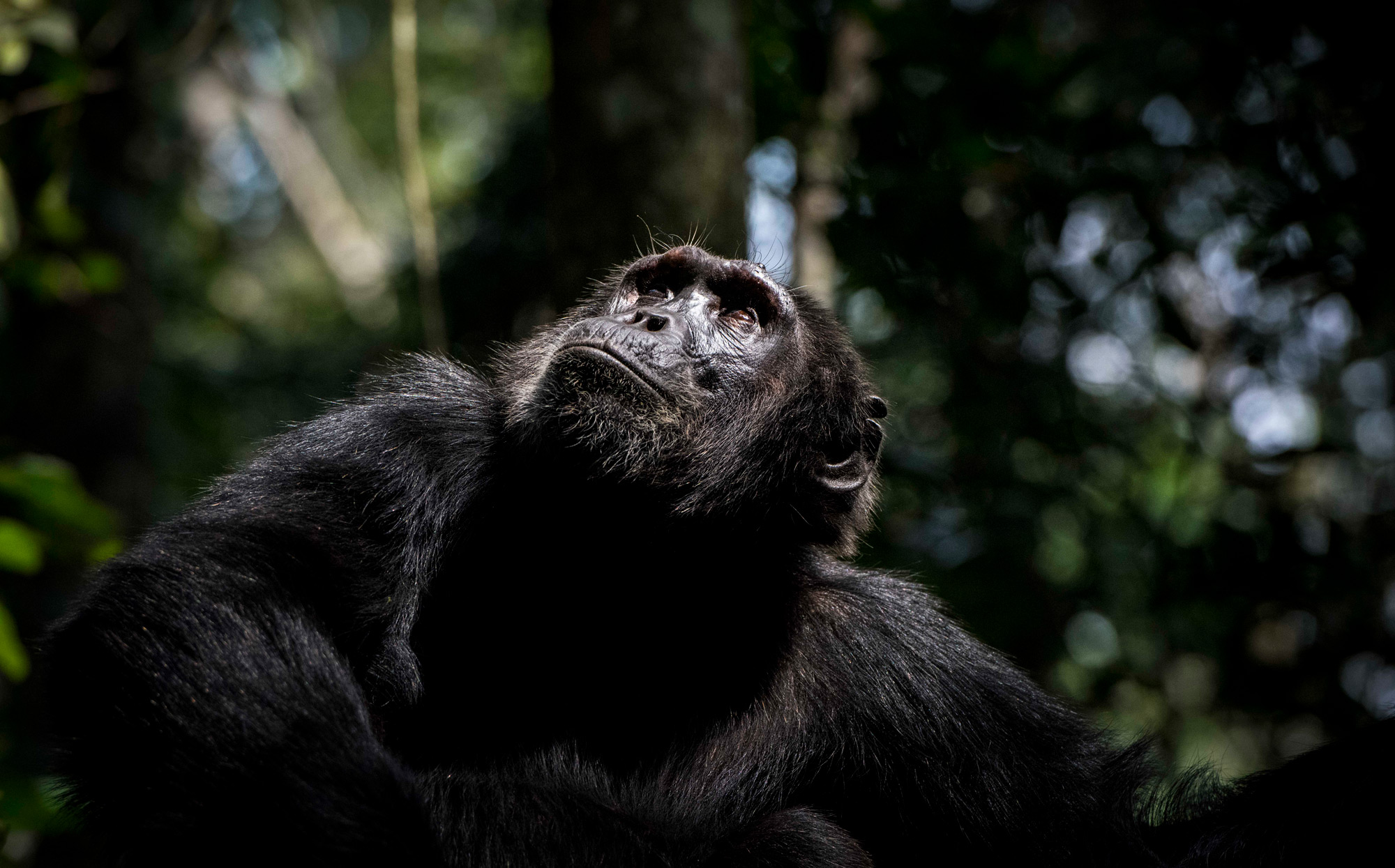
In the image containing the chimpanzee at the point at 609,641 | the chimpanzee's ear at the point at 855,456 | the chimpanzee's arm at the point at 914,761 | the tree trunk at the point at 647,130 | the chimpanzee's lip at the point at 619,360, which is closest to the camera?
the chimpanzee at the point at 609,641

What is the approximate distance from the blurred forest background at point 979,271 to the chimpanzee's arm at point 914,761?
766mm

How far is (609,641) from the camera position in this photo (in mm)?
3791

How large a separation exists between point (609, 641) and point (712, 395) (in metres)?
0.95

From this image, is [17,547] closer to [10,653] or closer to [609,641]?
[10,653]

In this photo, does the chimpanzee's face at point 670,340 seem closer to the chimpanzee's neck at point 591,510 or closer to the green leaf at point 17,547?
the chimpanzee's neck at point 591,510

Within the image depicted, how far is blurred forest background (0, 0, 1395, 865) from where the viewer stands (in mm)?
5320

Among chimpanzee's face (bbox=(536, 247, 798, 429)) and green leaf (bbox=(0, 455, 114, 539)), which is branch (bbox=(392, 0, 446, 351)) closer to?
chimpanzee's face (bbox=(536, 247, 798, 429))

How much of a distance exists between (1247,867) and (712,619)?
182 cm

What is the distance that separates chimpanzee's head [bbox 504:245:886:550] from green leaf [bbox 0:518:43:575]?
71.0 inches

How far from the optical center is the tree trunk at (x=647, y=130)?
526cm

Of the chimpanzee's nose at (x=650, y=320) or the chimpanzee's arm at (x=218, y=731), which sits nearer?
the chimpanzee's arm at (x=218, y=731)

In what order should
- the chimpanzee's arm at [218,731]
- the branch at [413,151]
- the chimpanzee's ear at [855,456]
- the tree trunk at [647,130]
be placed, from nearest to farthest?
the chimpanzee's arm at [218,731] < the chimpanzee's ear at [855,456] < the tree trunk at [647,130] < the branch at [413,151]

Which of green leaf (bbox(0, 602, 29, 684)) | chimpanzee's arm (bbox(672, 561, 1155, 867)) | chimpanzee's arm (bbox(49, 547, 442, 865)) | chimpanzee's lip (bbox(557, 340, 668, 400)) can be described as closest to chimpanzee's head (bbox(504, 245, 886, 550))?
chimpanzee's lip (bbox(557, 340, 668, 400))

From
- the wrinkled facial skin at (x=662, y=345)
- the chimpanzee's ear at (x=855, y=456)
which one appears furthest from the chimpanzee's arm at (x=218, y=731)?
the chimpanzee's ear at (x=855, y=456)
